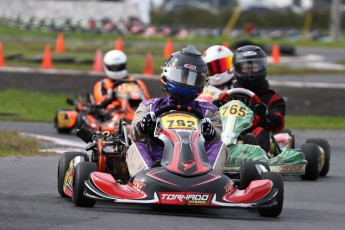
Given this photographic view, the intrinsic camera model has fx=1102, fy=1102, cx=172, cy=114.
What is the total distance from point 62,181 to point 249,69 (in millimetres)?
3611

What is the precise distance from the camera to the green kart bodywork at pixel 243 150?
11.3 meters

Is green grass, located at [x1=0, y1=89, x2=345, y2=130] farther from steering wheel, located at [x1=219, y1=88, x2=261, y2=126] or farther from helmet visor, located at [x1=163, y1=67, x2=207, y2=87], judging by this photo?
helmet visor, located at [x1=163, y1=67, x2=207, y2=87]

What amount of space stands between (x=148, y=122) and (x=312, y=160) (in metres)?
3.45

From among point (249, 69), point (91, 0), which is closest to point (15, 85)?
point (249, 69)

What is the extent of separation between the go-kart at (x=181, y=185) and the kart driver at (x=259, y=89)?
129 inches

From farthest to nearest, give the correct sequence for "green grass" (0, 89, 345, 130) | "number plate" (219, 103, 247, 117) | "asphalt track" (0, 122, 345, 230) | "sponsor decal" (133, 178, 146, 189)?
"green grass" (0, 89, 345, 130) < "number plate" (219, 103, 247, 117) < "sponsor decal" (133, 178, 146, 189) < "asphalt track" (0, 122, 345, 230)

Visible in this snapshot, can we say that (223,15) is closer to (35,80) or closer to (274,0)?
(274,0)

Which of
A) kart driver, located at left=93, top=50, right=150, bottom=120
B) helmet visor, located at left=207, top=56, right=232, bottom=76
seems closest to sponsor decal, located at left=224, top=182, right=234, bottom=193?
helmet visor, located at left=207, top=56, right=232, bottom=76

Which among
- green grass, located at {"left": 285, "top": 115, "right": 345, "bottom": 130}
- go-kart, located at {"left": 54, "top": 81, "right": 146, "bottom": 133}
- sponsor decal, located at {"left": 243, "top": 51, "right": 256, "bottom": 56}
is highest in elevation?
sponsor decal, located at {"left": 243, "top": 51, "right": 256, "bottom": 56}

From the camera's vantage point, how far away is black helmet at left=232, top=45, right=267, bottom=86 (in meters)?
12.5

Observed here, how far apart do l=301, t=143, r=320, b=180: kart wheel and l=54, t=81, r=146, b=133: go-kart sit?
5118 mm

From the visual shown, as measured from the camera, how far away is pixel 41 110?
21531mm

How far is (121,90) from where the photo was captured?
17.5 metres

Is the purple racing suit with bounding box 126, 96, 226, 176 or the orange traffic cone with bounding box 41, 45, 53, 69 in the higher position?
the purple racing suit with bounding box 126, 96, 226, 176
